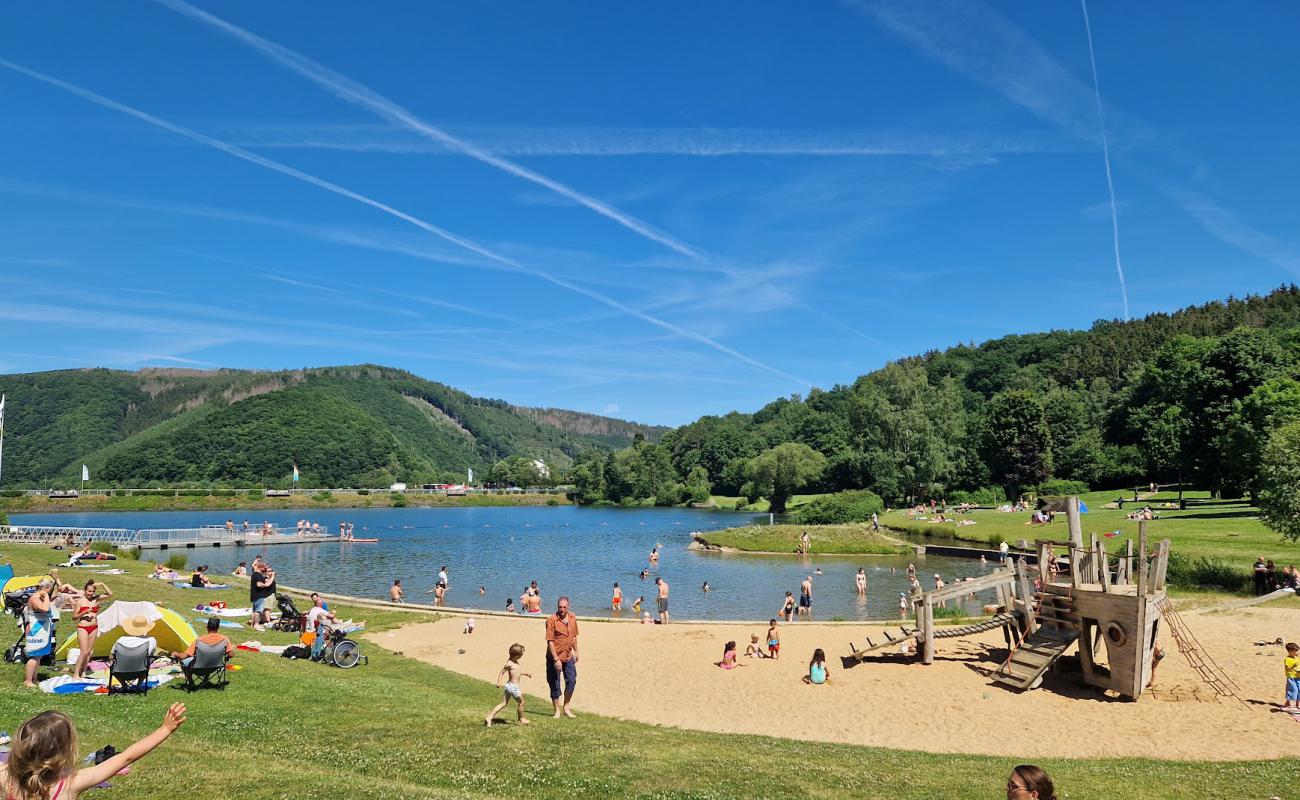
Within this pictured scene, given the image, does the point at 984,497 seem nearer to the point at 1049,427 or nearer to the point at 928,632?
the point at 1049,427

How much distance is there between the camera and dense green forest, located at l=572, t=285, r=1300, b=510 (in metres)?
59.7

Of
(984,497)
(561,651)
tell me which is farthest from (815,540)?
(561,651)

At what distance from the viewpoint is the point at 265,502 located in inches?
5433

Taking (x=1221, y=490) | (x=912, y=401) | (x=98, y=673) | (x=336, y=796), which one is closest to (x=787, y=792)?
(x=336, y=796)

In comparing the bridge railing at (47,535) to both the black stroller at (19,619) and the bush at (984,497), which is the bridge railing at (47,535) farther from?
the bush at (984,497)

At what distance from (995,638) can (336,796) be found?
874 inches

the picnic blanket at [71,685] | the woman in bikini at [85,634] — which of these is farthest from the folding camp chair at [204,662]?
the woman in bikini at [85,634]

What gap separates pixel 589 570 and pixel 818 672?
30.6 m

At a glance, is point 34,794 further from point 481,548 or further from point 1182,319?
point 1182,319

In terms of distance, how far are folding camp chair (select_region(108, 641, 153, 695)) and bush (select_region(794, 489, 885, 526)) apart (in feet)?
211

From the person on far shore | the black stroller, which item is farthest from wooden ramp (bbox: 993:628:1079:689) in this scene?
the black stroller

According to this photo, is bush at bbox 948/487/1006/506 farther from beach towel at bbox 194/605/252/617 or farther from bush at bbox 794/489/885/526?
beach towel at bbox 194/605/252/617

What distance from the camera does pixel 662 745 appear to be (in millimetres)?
12062

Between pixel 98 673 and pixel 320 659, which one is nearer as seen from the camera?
pixel 98 673
